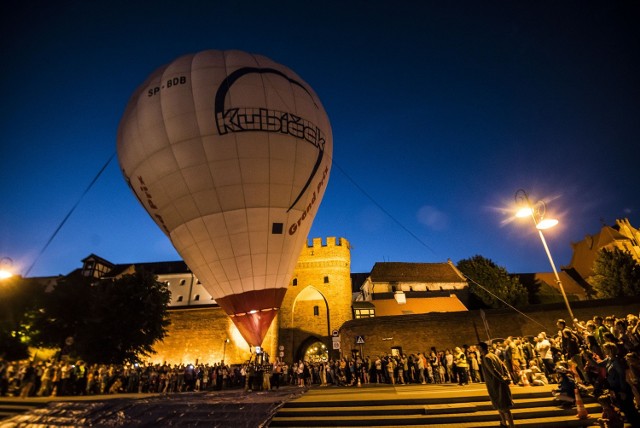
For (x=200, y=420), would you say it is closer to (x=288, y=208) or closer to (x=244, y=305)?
(x=244, y=305)

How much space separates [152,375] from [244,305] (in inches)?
439

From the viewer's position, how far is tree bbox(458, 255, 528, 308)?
31.4 m

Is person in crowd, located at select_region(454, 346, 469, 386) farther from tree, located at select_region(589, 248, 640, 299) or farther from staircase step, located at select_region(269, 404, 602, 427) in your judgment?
tree, located at select_region(589, 248, 640, 299)

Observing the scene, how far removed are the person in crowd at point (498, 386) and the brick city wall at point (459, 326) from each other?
15122 millimetres

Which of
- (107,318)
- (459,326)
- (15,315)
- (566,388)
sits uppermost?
(15,315)

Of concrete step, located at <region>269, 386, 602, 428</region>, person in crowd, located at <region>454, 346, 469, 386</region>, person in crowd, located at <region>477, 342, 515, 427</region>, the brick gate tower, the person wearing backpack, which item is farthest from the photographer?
the brick gate tower

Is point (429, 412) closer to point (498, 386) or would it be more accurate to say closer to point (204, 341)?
point (498, 386)

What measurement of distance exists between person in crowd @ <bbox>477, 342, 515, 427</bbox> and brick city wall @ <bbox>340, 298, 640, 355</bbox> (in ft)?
49.6

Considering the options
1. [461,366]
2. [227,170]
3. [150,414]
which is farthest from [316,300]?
[150,414]

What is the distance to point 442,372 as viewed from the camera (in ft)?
45.1

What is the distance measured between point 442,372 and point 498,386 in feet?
29.7

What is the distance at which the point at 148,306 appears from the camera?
19.5 m

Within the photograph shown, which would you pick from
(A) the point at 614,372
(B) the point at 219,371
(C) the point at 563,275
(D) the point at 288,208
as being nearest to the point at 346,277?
(B) the point at 219,371

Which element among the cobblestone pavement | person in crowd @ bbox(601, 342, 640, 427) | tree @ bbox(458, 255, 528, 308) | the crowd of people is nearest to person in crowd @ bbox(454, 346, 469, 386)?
the crowd of people
